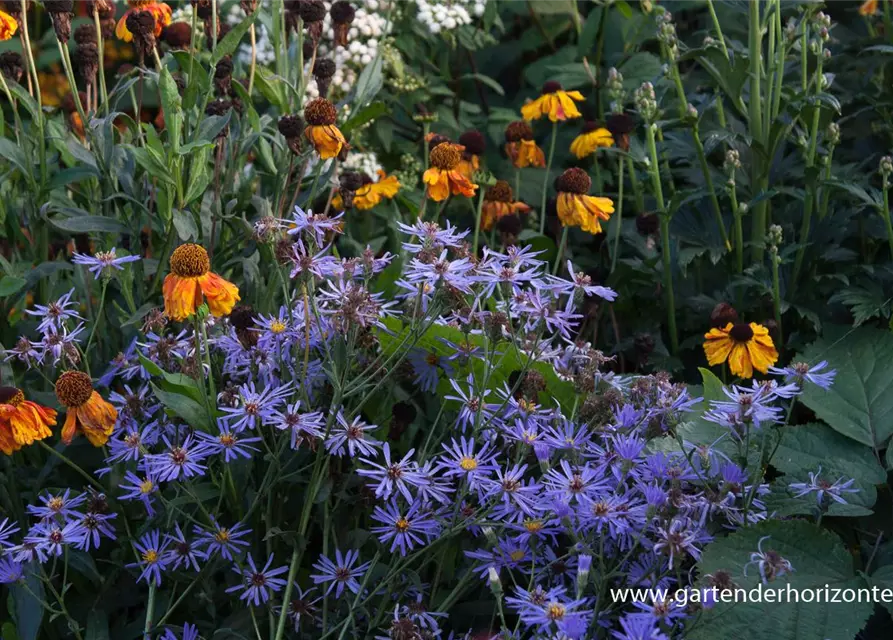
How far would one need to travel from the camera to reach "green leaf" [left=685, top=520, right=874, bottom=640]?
3.87 ft

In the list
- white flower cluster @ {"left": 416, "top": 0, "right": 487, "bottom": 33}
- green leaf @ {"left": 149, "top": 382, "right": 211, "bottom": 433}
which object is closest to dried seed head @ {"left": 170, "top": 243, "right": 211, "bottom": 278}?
green leaf @ {"left": 149, "top": 382, "right": 211, "bottom": 433}

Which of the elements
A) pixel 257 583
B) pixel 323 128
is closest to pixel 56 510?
pixel 257 583

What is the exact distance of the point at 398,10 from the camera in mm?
2562

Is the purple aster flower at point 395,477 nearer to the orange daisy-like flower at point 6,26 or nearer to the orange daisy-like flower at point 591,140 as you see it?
the orange daisy-like flower at point 6,26

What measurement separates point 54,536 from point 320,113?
654 mm

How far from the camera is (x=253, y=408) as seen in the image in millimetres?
1270

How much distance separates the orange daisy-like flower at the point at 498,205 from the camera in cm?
195

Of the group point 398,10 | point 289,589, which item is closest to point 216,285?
point 289,589

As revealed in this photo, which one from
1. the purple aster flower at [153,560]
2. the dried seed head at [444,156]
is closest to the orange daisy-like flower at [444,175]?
the dried seed head at [444,156]

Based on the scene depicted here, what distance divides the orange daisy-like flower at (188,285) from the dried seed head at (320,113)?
358 mm

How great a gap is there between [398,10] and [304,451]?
58.6 inches

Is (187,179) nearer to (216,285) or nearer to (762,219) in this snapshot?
(216,285)

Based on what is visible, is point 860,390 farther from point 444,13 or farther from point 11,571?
point 444,13

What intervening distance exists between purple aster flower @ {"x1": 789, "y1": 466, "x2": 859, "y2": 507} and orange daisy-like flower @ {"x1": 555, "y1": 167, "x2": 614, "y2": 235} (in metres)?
0.60
